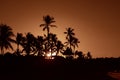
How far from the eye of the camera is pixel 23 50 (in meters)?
83.4

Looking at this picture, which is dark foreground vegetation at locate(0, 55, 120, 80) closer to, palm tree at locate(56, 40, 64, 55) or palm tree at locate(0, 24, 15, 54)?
palm tree at locate(0, 24, 15, 54)

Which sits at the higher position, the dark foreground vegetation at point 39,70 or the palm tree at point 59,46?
the palm tree at point 59,46

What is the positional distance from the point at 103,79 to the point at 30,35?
135 ft

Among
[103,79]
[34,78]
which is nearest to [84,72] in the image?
[103,79]

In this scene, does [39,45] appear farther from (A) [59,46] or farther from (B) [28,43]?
(A) [59,46]

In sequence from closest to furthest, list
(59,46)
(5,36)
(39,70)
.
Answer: (39,70) → (5,36) → (59,46)

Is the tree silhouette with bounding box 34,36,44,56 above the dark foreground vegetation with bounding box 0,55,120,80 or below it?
above

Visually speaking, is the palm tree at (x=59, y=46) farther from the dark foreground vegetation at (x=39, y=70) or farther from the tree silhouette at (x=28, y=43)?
the dark foreground vegetation at (x=39, y=70)

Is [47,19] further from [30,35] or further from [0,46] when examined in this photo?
[0,46]

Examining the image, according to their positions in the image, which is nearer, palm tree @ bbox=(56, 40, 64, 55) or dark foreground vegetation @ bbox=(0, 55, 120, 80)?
dark foreground vegetation @ bbox=(0, 55, 120, 80)

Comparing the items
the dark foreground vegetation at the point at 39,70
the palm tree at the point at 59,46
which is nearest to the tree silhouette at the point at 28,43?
the palm tree at the point at 59,46

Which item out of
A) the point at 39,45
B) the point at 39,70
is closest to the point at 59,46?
the point at 39,45

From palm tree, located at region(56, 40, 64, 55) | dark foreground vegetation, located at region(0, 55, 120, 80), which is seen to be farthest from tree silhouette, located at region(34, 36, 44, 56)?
dark foreground vegetation, located at region(0, 55, 120, 80)

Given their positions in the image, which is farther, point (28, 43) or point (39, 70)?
point (28, 43)
